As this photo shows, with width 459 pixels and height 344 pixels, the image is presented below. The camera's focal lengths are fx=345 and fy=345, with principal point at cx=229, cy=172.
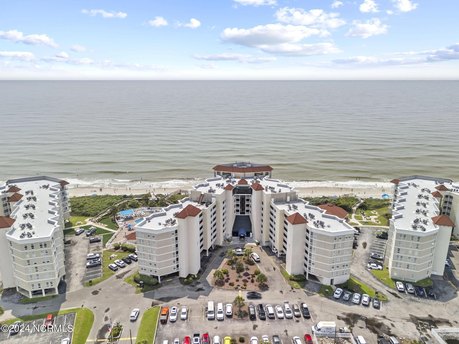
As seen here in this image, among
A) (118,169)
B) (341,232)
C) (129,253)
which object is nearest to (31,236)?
(129,253)

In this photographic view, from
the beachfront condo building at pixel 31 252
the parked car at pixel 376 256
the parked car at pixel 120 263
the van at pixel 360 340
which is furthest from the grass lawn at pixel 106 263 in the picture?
the parked car at pixel 376 256

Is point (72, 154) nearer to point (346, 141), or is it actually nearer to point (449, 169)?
point (346, 141)

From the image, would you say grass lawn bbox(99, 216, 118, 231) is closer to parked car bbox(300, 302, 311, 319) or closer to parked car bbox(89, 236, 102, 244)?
parked car bbox(89, 236, 102, 244)

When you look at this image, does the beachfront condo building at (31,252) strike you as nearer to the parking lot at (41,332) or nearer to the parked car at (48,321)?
the parked car at (48,321)

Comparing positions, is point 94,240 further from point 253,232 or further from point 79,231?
point 253,232

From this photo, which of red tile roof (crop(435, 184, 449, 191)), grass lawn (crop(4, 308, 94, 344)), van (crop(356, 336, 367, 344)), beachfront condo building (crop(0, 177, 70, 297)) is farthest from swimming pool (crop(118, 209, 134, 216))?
red tile roof (crop(435, 184, 449, 191))
